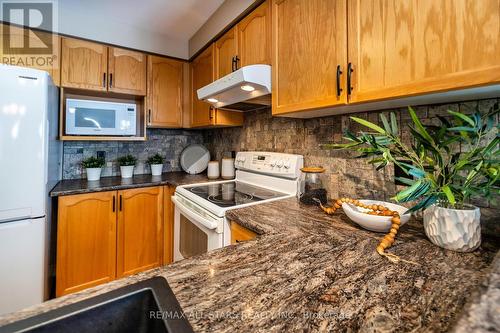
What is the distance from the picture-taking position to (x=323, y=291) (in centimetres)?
52

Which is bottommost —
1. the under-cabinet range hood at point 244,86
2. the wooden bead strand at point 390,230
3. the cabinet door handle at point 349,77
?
the wooden bead strand at point 390,230

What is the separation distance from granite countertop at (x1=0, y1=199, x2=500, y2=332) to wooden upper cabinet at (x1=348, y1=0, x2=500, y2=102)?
533mm

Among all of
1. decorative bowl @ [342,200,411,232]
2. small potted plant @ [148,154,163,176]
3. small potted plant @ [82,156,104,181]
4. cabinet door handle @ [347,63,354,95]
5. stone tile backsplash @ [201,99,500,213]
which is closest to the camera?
decorative bowl @ [342,200,411,232]

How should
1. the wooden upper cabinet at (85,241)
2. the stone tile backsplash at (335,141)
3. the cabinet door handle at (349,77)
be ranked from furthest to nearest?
the wooden upper cabinet at (85,241) → the stone tile backsplash at (335,141) → the cabinet door handle at (349,77)

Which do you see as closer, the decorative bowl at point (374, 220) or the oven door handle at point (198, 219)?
the decorative bowl at point (374, 220)

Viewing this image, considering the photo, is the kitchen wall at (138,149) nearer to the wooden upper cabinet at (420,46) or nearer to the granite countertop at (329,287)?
the granite countertop at (329,287)

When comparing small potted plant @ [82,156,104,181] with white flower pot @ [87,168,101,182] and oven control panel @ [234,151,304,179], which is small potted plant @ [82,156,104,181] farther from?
oven control panel @ [234,151,304,179]

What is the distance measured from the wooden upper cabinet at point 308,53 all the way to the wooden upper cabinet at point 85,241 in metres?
1.60

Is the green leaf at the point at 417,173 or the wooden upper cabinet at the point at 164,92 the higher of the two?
the wooden upper cabinet at the point at 164,92

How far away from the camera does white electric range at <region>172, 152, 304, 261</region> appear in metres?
1.23

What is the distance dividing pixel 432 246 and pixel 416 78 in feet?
1.90

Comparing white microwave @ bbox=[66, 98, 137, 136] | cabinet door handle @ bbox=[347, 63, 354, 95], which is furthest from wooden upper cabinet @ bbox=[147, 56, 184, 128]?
cabinet door handle @ bbox=[347, 63, 354, 95]

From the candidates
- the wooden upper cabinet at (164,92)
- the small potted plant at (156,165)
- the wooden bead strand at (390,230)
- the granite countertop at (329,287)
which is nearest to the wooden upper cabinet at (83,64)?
the wooden upper cabinet at (164,92)

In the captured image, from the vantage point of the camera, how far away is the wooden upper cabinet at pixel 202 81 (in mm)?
2091
